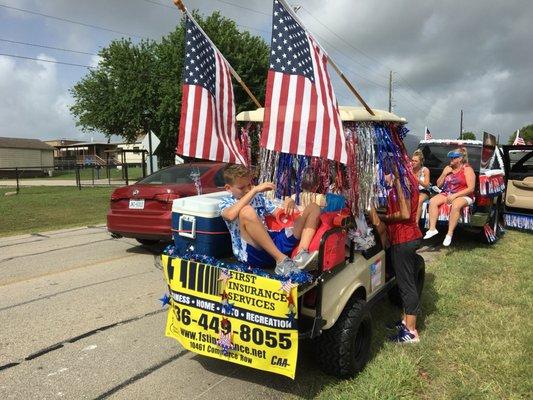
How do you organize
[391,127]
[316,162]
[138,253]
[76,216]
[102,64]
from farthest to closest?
[102,64], [76,216], [138,253], [316,162], [391,127]

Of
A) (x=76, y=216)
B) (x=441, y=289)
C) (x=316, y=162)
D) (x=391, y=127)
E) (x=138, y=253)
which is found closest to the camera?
(x=391, y=127)

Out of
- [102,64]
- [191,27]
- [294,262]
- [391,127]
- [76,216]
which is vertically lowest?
[76,216]

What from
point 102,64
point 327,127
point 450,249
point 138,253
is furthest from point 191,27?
point 102,64

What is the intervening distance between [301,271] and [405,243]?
1288mm

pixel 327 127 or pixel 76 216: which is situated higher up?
pixel 327 127

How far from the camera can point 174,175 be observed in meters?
7.66

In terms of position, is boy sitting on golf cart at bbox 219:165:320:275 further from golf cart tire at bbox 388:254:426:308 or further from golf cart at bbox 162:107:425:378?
golf cart tire at bbox 388:254:426:308

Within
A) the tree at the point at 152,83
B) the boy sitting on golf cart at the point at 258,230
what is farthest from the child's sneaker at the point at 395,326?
the tree at the point at 152,83

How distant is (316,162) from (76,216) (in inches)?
409

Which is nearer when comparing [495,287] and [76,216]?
[495,287]

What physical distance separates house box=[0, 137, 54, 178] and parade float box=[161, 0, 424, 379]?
1750 inches

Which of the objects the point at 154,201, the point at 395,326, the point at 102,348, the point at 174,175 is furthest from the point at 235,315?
the point at 174,175

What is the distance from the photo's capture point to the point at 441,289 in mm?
5465

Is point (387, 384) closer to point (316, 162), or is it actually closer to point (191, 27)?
point (316, 162)
